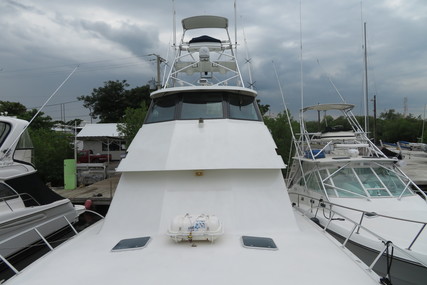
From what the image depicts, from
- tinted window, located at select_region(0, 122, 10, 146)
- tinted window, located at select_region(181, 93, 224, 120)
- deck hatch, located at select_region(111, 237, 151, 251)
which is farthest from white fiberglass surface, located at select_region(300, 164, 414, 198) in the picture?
tinted window, located at select_region(0, 122, 10, 146)

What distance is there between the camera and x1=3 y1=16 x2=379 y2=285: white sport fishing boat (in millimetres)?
2832

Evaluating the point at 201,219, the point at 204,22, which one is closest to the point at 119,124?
the point at 204,22

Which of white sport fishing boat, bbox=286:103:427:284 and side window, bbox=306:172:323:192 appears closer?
white sport fishing boat, bbox=286:103:427:284

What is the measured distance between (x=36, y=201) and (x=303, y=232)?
6781mm

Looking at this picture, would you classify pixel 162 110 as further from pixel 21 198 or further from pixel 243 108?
pixel 21 198

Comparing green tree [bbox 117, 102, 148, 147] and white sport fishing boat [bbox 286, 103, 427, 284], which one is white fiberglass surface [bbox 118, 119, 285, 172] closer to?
white sport fishing boat [bbox 286, 103, 427, 284]

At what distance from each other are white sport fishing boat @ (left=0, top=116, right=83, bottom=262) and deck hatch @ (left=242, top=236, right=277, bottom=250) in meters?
5.12

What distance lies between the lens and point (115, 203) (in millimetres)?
4270

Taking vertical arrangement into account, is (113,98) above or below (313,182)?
above

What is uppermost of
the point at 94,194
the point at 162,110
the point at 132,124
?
the point at 132,124

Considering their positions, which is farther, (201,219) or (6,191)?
(6,191)

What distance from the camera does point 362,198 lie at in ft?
21.3

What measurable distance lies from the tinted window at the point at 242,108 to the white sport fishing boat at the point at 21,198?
16.4 ft

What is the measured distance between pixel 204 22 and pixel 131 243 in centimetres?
586
